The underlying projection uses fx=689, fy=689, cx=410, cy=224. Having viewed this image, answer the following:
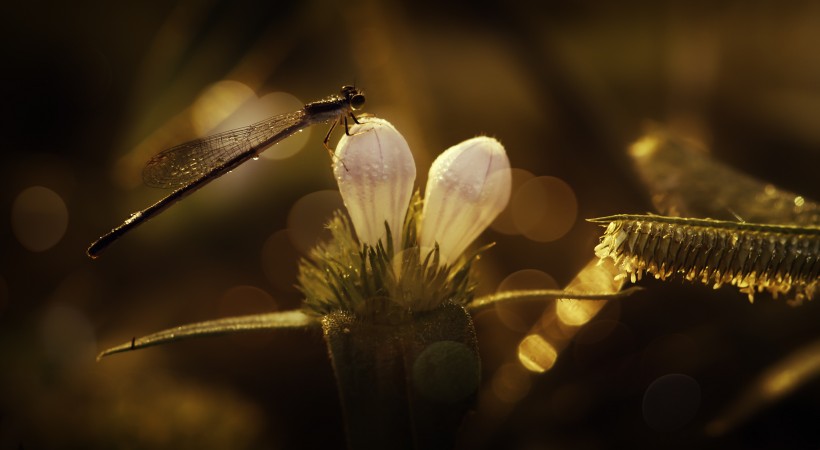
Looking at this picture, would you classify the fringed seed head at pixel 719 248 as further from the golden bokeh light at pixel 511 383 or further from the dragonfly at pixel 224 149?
the dragonfly at pixel 224 149

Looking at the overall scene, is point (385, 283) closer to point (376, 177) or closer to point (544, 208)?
point (376, 177)

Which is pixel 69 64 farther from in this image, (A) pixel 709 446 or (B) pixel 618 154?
(A) pixel 709 446

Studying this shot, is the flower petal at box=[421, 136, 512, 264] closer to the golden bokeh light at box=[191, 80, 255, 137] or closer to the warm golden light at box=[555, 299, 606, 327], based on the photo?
the warm golden light at box=[555, 299, 606, 327]

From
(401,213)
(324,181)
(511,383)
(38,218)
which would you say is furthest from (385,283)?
(38,218)

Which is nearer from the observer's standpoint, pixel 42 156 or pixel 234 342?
pixel 234 342

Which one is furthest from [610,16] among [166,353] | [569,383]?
[166,353]
